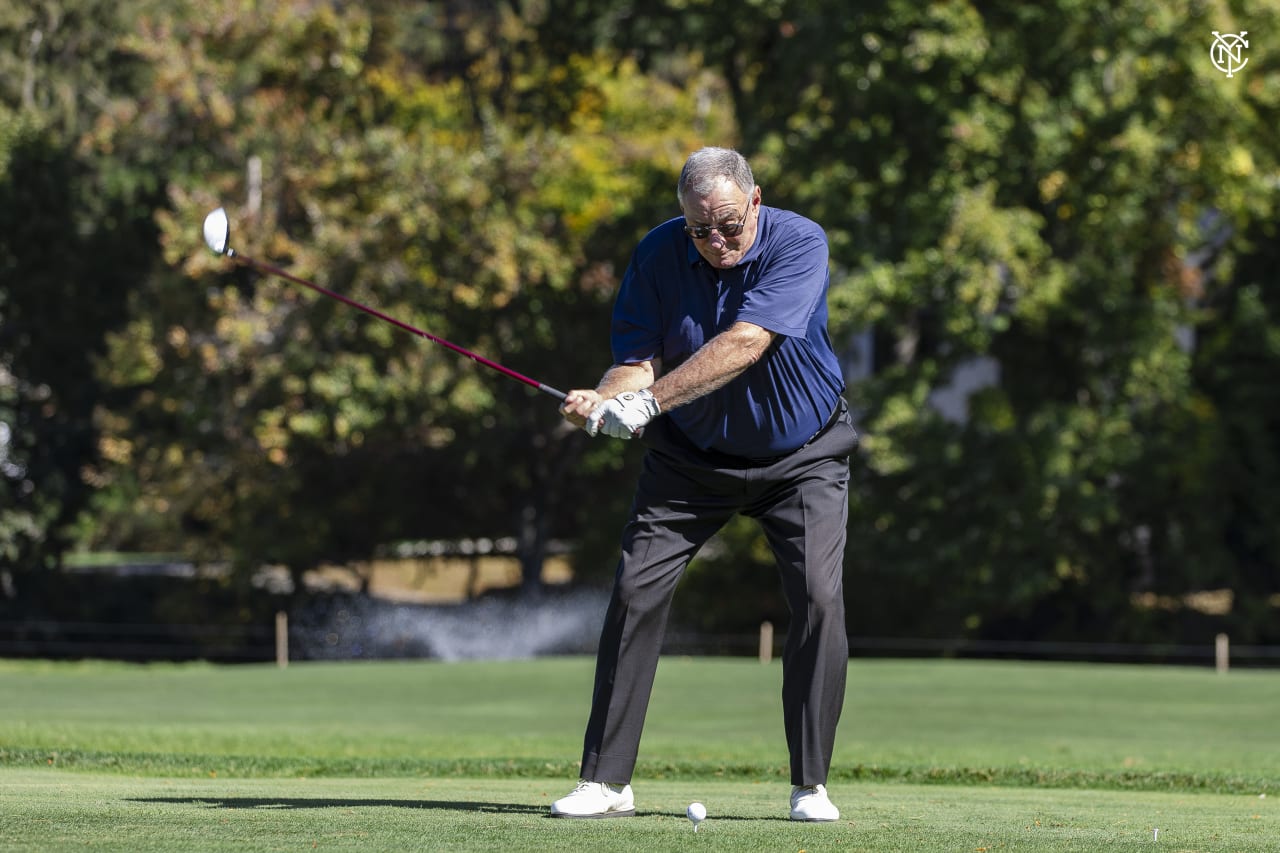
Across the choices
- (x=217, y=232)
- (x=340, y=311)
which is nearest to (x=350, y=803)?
(x=217, y=232)

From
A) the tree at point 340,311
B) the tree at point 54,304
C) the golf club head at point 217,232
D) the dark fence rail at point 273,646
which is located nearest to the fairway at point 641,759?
the golf club head at point 217,232

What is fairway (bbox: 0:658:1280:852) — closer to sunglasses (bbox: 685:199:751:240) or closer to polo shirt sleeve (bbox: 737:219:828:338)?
polo shirt sleeve (bbox: 737:219:828:338)

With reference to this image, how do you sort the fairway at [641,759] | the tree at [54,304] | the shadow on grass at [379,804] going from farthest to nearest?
the tree at [54,304]
the shadow on grass at [379,804]
the fairway at [641,759]

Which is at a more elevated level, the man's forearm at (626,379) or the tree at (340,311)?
the tree at (340,311)

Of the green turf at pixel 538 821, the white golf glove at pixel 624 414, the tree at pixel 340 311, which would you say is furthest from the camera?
the tree at pixel 340 311

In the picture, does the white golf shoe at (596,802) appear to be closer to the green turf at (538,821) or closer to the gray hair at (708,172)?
the green turf at (538,821)

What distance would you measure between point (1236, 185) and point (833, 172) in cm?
495

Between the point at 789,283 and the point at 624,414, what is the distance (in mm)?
716

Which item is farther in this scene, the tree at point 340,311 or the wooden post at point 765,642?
the tree at point 340,311

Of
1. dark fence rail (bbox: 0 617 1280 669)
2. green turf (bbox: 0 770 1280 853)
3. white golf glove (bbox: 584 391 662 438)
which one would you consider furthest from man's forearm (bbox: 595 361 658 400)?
dark fence rail (bbox: 0 617 1280 669)

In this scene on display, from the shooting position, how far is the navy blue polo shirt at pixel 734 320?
19.6 ft

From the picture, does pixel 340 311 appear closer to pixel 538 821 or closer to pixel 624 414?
pixel 624 414

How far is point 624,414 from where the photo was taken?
18.5 feet

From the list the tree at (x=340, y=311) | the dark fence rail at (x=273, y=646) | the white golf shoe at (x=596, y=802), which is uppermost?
the tree at (x=340, y=311)
